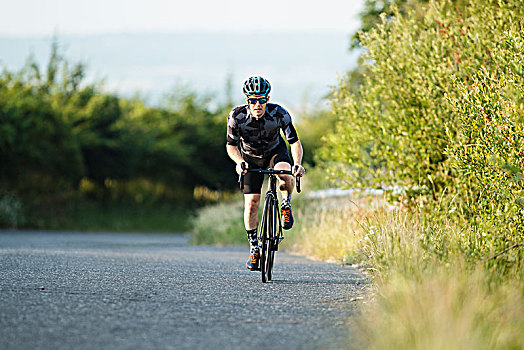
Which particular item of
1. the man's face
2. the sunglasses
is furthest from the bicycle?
the sunglasses

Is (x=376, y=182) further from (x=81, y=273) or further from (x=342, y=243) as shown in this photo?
(x=81, y=273)

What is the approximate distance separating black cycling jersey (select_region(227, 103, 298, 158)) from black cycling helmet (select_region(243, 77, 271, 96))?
1.10 feet

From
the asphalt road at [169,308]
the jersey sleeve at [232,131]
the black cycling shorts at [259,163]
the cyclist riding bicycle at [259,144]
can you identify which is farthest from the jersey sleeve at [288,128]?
the asphalt road at [169,308]

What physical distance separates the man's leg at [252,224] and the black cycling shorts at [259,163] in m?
0.09

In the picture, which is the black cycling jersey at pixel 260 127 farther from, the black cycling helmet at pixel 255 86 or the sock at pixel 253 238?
the sock at pixel 253 238

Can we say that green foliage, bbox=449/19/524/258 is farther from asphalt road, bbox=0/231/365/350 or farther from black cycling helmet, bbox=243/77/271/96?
black cycling helmet, bbox=243/77/271/96

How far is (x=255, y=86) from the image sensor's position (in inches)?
354

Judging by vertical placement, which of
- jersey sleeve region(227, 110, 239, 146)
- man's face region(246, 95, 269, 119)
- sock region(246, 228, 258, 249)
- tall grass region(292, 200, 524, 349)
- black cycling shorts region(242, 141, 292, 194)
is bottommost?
tall grass region(292, 200, 524, 349)

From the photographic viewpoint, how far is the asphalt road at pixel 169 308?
559cm

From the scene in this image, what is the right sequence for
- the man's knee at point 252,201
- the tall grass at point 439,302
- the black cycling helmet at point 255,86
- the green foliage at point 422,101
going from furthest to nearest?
the green foliage at point 422,101 < the man's knee at point 252,201 < the black cycling helmet at point 255,86 < the tall grass at point 439,302

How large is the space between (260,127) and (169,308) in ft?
9.99

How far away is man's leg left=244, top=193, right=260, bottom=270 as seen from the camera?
30.4ft

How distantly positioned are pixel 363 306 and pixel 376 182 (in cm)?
670

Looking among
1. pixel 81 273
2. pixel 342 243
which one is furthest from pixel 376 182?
pixel 81 273
